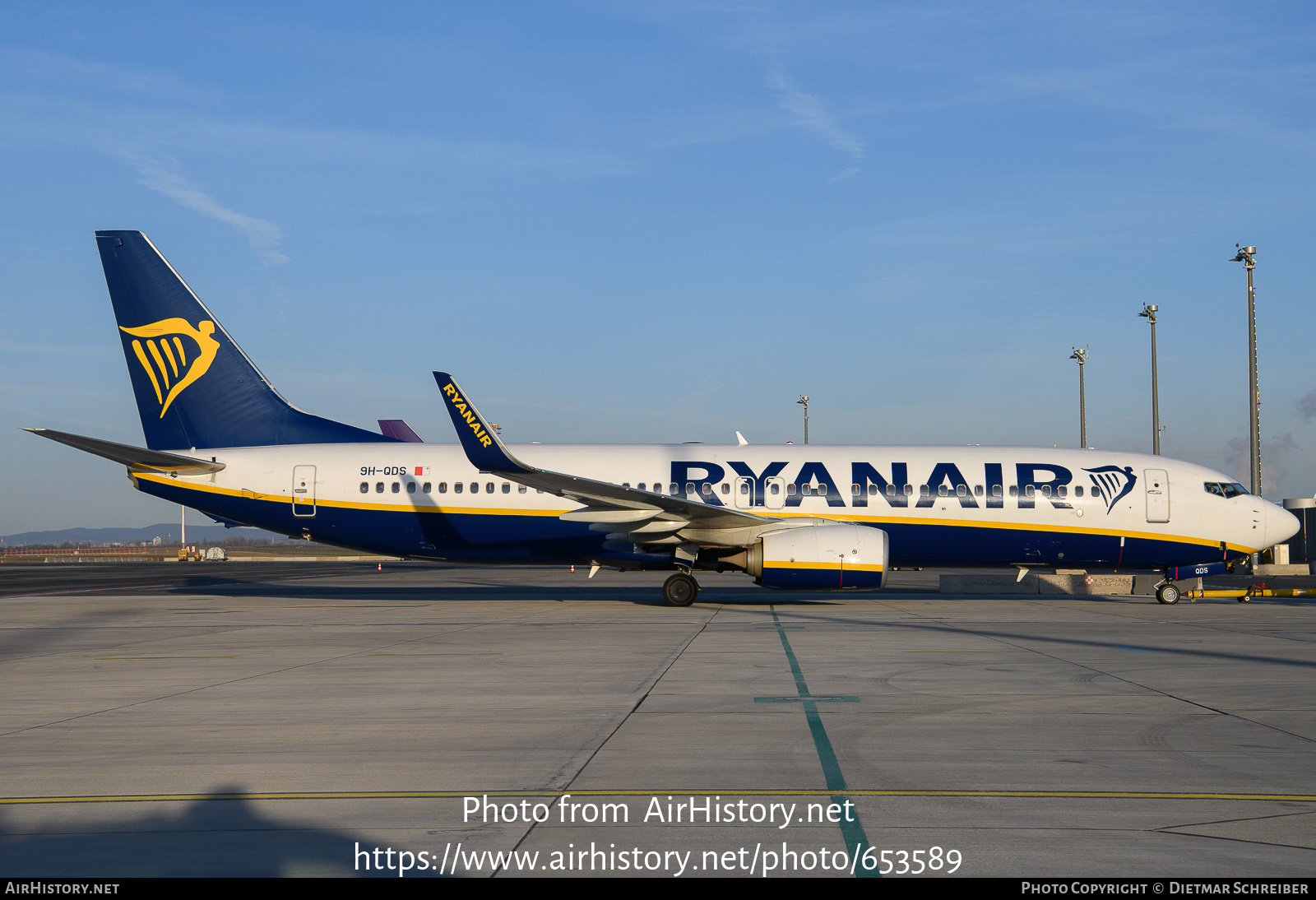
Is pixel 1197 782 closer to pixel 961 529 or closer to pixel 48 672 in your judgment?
pixel 48 672

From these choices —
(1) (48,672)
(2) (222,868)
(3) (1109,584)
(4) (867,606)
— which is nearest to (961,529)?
(4) (867,606)

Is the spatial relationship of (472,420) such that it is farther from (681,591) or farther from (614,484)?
(681,591)

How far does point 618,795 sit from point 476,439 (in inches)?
583

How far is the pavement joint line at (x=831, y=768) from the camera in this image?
521cm

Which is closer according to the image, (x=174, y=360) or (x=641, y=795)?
(x=641, y=795)

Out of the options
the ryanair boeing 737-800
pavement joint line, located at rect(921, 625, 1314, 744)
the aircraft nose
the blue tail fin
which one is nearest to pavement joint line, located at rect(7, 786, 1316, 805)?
pavement joint line, located at rect(921, 625, 1314, 744)

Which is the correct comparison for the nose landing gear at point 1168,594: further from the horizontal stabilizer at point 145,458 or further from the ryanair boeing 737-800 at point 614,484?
the horizontal stabilizer at point 145,458

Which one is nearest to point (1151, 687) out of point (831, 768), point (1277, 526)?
point (831, 768)

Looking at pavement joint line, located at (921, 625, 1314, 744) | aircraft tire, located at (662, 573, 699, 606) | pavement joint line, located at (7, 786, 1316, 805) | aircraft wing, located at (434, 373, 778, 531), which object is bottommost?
aircraft tire, located at (662, 573, 699, 606)

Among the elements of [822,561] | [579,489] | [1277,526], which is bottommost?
[822,561]

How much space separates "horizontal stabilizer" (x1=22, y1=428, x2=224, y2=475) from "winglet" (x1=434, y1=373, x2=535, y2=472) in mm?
7310

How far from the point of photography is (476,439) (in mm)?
20500

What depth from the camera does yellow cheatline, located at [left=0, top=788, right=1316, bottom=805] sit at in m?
6.30

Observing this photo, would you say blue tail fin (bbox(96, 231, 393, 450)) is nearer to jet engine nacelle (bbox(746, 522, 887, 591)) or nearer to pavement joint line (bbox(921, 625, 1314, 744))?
jet engine nacelle (bbox(746, 522, 887, 591))
